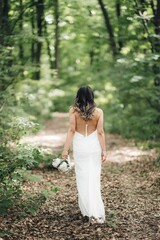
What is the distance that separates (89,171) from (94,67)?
15494 mm

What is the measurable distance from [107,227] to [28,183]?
11.1 ft

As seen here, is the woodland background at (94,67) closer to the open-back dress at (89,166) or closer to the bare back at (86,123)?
the open-back dress at (89,166)

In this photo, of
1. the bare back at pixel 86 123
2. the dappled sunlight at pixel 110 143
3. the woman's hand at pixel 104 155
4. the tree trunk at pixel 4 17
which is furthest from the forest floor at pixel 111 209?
the tree trunk at pixel 4 17

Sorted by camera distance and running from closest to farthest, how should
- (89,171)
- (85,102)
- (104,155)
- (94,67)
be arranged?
1. (85,102)
2. (89,171)
3. (104,155)
4. (94,67)

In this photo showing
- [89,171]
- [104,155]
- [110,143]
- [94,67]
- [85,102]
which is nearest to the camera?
[85,102]

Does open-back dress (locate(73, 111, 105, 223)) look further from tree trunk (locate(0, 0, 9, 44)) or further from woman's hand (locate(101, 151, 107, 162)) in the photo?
tree trunk (locate(0, 0, 9, 44))

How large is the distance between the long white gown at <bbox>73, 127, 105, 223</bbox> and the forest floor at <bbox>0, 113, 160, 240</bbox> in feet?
0.89

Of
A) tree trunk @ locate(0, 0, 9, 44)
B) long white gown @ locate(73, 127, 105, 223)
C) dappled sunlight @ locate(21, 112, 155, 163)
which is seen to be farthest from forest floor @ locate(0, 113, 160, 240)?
tree trunk @ locate(0, 0, 9, 44)

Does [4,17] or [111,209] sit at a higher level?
[4,17]

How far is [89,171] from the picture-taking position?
671cm

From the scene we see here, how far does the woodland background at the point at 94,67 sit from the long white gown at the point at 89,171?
759 mm

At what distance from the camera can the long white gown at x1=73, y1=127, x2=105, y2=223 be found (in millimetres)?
6695

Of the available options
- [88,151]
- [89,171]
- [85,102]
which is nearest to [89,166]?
[89,171]

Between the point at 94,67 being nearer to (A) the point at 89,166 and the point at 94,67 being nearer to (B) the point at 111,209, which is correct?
(B) the point at 111,209
